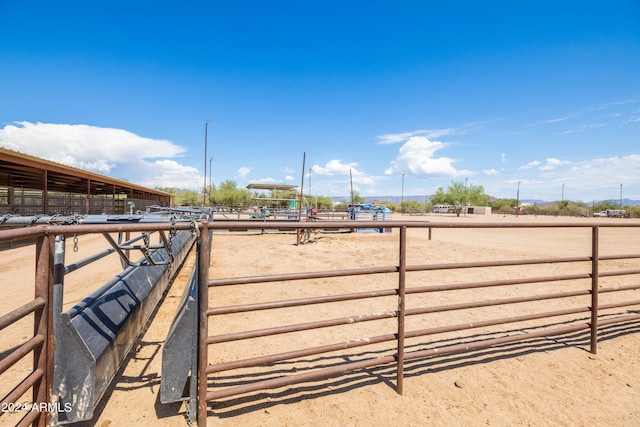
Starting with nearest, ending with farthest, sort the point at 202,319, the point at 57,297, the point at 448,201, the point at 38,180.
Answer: the point at 57,297, the point at 202,319, the point at 38,180, the point at 448,201

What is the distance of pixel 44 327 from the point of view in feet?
5.80

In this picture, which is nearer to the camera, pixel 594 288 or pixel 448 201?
pixel 594 288

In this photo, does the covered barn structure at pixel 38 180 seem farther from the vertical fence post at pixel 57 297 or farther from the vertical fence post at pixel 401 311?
the vertical fence post at pixel 401 311

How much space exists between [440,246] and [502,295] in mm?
6163

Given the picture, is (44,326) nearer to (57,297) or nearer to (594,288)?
(57,297)

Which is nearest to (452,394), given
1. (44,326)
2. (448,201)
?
(44,326)

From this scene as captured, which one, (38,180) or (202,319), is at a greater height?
(38,180)

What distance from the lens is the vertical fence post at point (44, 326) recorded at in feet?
5.65

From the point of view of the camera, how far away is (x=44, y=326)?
177 cm

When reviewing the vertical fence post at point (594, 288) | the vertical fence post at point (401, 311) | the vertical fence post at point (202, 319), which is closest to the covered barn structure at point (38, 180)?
the vertical fence post at point (202, 319)

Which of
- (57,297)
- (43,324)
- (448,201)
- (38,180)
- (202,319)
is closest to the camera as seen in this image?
(43,324)

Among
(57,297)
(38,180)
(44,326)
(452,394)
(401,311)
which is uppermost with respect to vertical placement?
(38,180)

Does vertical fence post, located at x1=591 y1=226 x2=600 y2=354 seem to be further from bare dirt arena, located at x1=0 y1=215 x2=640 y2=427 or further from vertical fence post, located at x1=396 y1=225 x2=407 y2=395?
vertical fence post, located at x1=396 y1=225 x2=407 y2=395

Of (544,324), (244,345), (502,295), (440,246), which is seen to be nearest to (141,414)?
(244,345)
